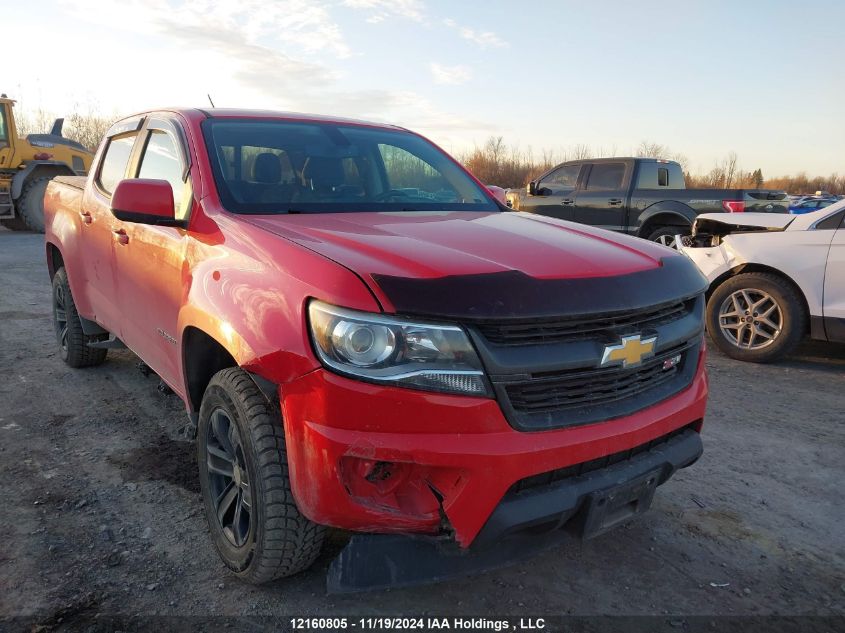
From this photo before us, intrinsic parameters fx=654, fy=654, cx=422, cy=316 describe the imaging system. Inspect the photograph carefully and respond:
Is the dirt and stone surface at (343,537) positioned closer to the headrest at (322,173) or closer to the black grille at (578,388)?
the black grille at (578,388)

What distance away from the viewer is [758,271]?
18.1 feet

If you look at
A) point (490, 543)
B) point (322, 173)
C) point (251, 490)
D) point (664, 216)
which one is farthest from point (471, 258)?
point (664, 216)

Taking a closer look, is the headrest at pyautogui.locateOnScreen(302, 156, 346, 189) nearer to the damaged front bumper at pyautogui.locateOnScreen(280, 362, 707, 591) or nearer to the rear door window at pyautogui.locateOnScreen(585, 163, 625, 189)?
the damaged front bumper at pyautogui.locateOnScreen(280, 362, 707, 591)

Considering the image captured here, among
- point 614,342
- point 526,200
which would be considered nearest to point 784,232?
point 614,342

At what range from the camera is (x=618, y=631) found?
7.12 ft

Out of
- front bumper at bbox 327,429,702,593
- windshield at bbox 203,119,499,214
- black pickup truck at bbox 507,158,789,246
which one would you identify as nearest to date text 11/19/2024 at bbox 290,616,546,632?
front bumper at bbox 327,429,702,593

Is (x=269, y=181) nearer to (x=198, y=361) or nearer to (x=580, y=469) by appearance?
(x=198, y=361)

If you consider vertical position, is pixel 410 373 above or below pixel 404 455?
above

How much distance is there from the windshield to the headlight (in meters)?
1.05

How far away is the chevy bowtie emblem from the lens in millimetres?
2023

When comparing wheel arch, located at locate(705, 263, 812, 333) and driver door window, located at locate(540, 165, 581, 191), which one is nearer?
wheel arch, located at locate(705, 263, 812, 333)

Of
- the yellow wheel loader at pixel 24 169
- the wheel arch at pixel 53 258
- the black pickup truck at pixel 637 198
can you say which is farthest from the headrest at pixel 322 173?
the yellow wheel loader at pixel 24 169

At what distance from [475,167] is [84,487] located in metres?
37.3

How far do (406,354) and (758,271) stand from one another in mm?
4690
